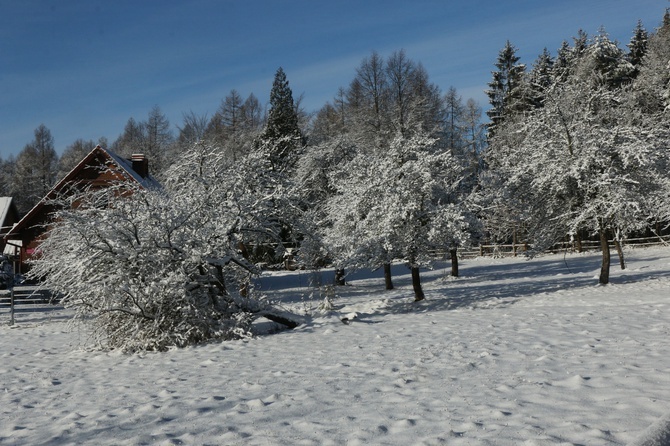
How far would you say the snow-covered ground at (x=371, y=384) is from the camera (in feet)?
17.0

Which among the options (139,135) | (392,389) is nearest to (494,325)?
(392,389)

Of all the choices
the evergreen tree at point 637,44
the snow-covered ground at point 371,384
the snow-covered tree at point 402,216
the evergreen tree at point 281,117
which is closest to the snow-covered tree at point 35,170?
the evergreen tree at point 281,117

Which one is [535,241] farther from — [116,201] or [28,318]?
[28,318]

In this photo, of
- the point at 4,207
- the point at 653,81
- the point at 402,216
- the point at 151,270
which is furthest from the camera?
the point at 4,207

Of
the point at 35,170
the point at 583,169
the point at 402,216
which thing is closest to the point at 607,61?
the point at 583,169

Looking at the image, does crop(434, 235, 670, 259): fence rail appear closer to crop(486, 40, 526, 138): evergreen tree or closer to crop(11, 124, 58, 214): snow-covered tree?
crop(486, 40, 526, 138): evergreen tree

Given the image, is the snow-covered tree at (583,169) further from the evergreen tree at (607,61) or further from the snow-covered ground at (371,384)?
the evergreen tree at (607,61)

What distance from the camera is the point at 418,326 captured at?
1212 centimetres

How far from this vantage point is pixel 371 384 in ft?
23.1

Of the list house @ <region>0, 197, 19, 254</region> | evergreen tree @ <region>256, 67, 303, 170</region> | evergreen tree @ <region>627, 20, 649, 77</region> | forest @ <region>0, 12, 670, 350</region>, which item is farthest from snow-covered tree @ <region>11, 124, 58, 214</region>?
evergreen tree @ <region>627, 20, 649, 77</region>

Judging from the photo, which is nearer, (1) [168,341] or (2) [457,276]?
(1) [168,341]

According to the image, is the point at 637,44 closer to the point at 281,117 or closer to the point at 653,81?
the point at 653,81

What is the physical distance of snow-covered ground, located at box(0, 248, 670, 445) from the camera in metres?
5.19

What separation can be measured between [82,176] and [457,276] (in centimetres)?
2243
